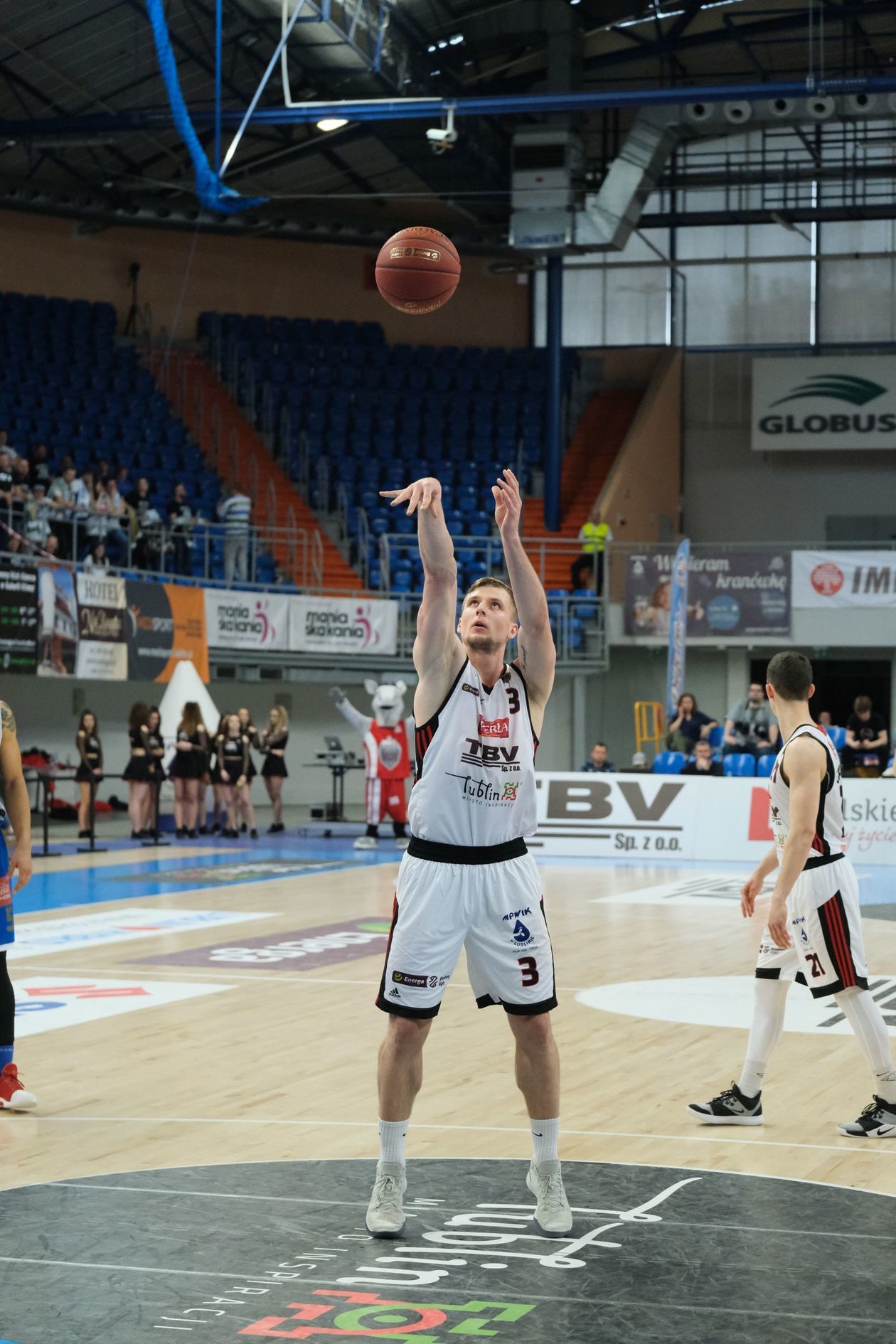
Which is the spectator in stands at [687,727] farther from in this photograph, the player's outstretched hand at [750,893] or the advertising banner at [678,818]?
the player's outstretched hand at [750,893]

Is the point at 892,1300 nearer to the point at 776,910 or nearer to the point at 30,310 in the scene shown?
the point at 776,910

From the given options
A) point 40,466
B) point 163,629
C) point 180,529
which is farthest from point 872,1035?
point 180,529

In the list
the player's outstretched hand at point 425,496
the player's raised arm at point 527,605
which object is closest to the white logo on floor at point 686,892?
the player's raised arm at point 527,605

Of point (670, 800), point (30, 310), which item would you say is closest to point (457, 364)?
point (30, 310)

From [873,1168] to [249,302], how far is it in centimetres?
3045

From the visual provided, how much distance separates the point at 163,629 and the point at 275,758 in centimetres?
259

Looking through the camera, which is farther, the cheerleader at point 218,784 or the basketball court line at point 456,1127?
the cheerleader at point 218,784

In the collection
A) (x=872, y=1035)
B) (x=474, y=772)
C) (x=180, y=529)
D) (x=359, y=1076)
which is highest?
(x=180, y=529)

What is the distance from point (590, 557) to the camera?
30156mm

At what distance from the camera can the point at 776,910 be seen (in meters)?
6.28

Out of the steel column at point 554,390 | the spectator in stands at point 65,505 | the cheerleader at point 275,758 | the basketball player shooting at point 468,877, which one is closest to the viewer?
the basketball player shooting at point 468,877

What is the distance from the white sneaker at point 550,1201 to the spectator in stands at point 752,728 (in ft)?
54.7

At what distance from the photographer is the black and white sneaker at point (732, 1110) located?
6660 mm

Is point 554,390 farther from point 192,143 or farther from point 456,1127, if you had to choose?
point 456,1127
